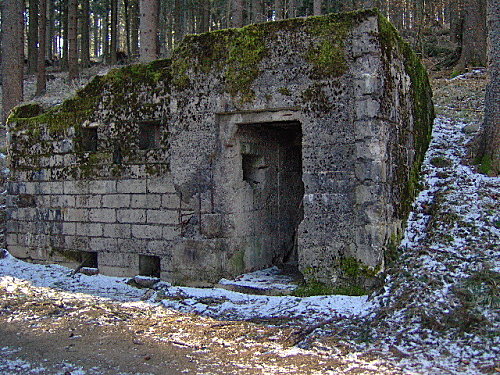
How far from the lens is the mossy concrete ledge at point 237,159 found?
6305 millimetres

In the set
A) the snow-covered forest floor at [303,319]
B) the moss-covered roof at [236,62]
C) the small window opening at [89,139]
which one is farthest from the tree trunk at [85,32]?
the snow-covered forest floor at [303,319]

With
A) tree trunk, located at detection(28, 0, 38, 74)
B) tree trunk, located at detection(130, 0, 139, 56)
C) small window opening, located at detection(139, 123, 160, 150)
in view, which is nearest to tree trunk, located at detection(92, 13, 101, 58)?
tree trunk, located at detection(130, 0, 139, 56)

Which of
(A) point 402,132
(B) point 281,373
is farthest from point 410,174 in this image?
(B) point 281,373

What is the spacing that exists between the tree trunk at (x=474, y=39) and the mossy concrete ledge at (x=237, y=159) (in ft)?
21.5

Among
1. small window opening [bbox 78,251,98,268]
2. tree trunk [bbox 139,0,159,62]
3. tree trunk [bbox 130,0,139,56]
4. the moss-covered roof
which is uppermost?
tree trunk [bbox 130,0,139,56]

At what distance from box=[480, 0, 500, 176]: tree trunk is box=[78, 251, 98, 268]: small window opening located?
647 cm

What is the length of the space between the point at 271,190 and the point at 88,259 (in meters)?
3.28

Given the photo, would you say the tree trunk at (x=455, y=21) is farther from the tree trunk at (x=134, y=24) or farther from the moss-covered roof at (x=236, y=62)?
the tree trunk at (x=134, y=24)

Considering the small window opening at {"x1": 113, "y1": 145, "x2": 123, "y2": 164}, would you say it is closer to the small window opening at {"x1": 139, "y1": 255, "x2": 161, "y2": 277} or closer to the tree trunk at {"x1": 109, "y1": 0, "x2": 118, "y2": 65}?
the small window opening at {"x1": 139, "y1": 255, "x2": 161, "y2": 277}

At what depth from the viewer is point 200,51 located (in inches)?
285

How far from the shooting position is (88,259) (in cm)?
862

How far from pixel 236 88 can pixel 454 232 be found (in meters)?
3.41

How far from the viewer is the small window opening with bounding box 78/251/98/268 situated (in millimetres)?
8602

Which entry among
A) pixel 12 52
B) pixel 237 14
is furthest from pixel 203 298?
pixel 12 52
